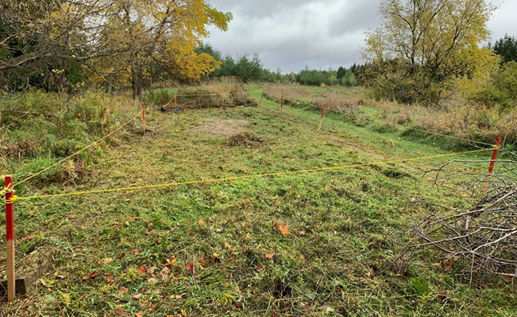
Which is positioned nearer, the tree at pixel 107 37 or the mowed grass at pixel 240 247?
the mowed grass at pixel 240 247

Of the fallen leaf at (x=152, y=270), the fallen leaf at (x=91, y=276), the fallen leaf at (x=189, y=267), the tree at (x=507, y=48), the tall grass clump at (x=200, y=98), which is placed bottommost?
the fallen leaf at (x=91, y=276)

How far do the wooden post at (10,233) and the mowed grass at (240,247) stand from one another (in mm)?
141

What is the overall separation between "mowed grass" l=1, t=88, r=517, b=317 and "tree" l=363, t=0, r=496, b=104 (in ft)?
50.8

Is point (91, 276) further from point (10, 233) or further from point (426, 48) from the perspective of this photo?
point (426, 48)

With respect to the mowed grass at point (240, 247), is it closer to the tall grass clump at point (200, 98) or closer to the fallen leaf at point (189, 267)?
the fallen leaf at point (189, 267)

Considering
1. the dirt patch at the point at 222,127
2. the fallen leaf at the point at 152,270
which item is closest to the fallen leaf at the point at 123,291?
the fallen leaf at the point at 152,270

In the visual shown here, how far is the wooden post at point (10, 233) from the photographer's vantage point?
2.15 metres

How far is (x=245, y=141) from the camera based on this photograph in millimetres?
8086

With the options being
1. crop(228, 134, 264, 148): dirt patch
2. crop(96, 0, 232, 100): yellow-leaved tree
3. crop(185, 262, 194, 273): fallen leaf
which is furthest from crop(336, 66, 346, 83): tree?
crop(185, 262, 194, 273): fallen leaf

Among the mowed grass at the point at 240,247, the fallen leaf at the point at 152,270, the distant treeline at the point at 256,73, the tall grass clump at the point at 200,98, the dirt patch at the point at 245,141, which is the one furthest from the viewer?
the distant treeline at the point at 256,73

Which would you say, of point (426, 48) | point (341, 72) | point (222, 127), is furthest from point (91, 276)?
point (341, 72)

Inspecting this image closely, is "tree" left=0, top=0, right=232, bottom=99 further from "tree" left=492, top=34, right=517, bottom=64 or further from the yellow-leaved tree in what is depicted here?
"tree" left=492, top=34, right=517, bottom=64

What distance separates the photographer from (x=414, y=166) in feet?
22.1

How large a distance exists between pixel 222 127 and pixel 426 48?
15.2 metres
